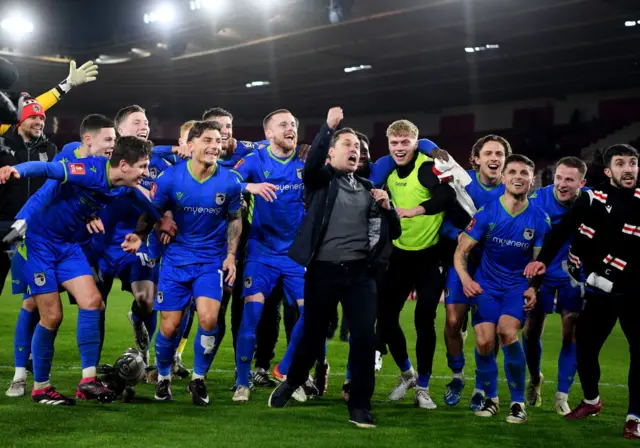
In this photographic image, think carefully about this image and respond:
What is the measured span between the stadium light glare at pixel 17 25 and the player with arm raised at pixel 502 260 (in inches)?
657

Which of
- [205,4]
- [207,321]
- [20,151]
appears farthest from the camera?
[205,4]

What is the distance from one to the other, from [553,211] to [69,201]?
3611mm

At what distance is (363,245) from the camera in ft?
18.2

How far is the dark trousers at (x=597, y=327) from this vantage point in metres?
5.56

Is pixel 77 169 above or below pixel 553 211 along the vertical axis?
above

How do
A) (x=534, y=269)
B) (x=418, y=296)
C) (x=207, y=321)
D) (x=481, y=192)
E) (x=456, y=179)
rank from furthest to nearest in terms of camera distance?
1. (x=481, y=192)
2. (x=418, y=296)
3. (x=456, y=179)
4. (x=207, y=321)
5. (x=534, y=269)

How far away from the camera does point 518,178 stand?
19.7ft

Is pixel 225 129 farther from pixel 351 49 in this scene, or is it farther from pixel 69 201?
pixel 351 49

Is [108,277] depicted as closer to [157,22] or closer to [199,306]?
[199,306]

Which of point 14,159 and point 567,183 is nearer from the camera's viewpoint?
point 567,183

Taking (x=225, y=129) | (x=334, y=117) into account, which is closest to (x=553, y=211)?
(x=334, y=117)

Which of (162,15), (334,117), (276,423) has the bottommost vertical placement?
(276,423)

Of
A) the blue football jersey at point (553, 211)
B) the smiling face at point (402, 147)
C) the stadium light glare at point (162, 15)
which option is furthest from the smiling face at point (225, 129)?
the stadium light glare at point (162, 15)

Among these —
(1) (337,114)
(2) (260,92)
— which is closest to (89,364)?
(1) (337,114)
